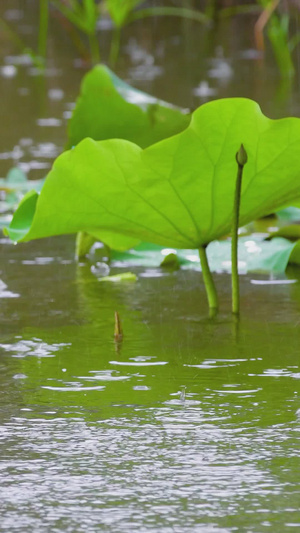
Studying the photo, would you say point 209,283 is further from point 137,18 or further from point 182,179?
point 137,18

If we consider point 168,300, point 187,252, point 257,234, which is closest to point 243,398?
point 168,300

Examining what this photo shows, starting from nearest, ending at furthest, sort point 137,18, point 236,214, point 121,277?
point 236,214, point 121,277, point 137,18

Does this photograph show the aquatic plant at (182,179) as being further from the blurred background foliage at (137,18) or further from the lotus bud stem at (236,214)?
the blurred background foliage at (137,18)

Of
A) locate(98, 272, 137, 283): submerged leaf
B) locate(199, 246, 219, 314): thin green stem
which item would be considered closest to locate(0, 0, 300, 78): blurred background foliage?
locate(98, 272, 137, 283): submerged leaf

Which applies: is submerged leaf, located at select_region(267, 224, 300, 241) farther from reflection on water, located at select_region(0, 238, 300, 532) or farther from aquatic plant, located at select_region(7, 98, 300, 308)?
aquatic plant, located at select_region(7, 98, 300, 308)

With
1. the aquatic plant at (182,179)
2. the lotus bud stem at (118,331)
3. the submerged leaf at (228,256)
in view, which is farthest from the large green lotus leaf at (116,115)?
the lotus bud stem at (118,331)

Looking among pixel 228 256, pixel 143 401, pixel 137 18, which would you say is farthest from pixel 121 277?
pixel 137 18

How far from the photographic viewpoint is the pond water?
782 mm

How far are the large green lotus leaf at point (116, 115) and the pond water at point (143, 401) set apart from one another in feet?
0.64

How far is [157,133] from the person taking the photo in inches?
63.2

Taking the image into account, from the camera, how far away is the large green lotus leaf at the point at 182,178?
121cm

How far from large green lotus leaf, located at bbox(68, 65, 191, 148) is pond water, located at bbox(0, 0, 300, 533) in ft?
0.64

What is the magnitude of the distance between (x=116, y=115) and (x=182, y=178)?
36 cm

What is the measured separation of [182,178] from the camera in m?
1.25
